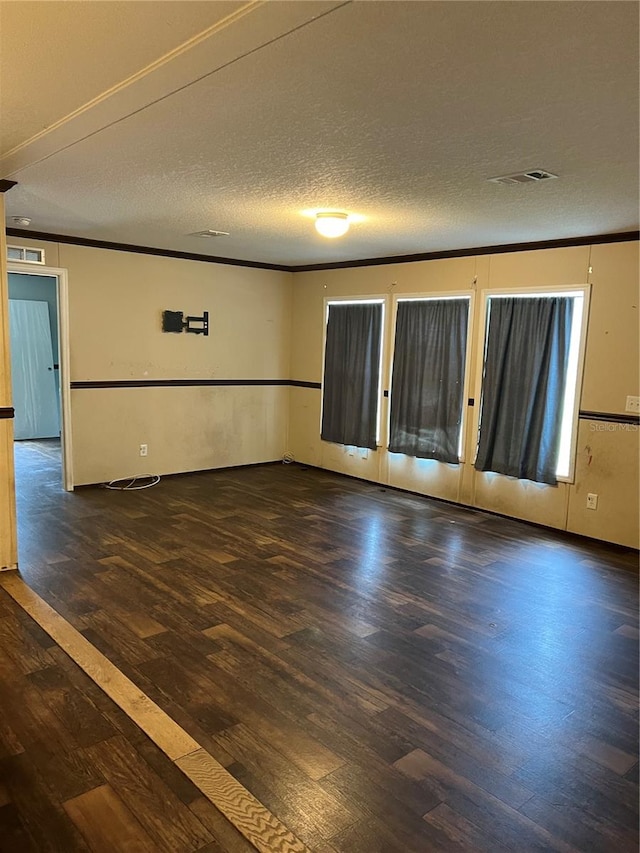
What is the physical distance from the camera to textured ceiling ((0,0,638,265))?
1.65 m

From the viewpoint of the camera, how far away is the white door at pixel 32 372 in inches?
314

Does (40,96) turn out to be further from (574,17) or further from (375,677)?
(375,677)

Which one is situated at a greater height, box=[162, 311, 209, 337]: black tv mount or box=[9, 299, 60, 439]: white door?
box=[162, 311, 209, 337]: black tv mount

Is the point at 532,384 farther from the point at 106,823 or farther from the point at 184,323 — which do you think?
Answer: the point at 106,823

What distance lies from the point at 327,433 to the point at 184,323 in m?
2.01

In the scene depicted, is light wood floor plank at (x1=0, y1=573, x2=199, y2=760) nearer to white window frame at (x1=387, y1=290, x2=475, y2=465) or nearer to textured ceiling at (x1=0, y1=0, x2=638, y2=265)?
textured ceiling at (x1=0, y1=0, x2=638, y2=265)

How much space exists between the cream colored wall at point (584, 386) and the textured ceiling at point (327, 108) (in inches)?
24.3

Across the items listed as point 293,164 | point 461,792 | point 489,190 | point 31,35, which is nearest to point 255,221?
point 293,164

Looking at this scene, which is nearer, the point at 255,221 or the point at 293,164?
the point at 293,164

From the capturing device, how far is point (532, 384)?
496cm

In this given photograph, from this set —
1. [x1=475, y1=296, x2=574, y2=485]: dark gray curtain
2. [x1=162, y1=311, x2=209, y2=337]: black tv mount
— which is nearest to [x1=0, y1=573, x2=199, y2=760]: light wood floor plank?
[x1=162, y1=311, x2=209, y2=337]: black tv mount

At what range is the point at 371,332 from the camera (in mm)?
6254

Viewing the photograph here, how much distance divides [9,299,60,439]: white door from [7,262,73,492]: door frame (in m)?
2.83

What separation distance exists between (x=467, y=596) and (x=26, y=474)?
4812 millimetres
